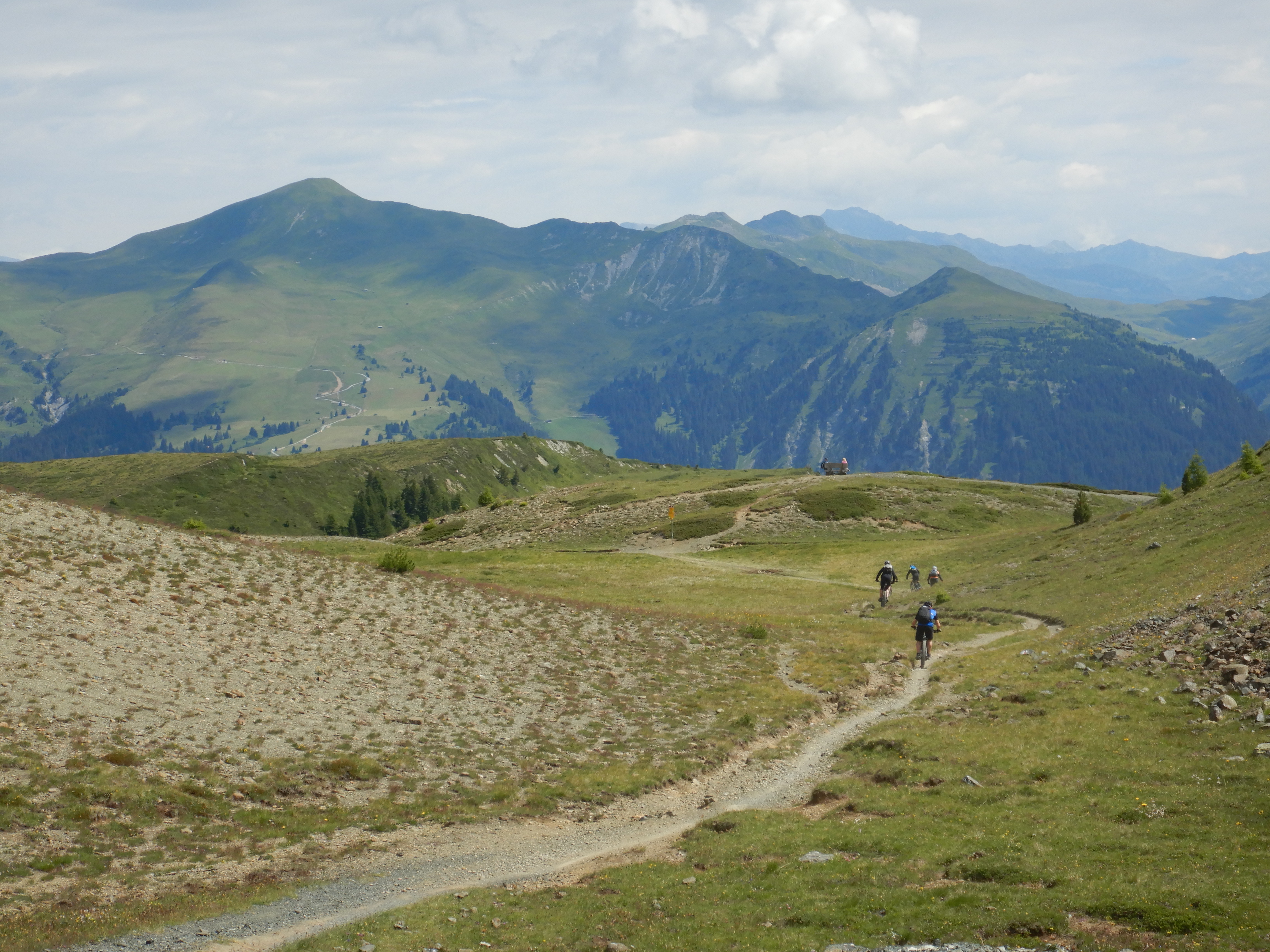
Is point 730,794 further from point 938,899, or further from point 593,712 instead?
point 938,899

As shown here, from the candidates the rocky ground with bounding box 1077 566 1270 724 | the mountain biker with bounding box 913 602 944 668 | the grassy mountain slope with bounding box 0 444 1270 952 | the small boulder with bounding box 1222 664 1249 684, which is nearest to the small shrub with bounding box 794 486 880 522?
the grassy mountain slope with bounding box 0 444 1270 952

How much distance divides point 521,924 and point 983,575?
5969 centimetres

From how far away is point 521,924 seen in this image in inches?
818

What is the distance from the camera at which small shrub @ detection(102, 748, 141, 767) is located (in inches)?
1058

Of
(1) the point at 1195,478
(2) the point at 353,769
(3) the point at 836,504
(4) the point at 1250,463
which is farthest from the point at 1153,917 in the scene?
(3) the point at 836,504

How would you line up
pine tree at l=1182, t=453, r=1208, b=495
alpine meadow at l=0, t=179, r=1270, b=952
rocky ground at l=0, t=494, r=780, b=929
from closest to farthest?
alpine meadow at l=0, t=179, r=1270, b=952 < rocky ground at l=0, t=494, r=780, b=929 < pine tree at l=1182, t=453, r=1208, b=495

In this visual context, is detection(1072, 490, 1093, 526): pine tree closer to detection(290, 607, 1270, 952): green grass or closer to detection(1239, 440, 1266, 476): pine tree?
detection(1239, 440, 1266, 476): pine tree

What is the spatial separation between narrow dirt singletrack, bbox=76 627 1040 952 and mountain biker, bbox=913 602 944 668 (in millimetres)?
11871

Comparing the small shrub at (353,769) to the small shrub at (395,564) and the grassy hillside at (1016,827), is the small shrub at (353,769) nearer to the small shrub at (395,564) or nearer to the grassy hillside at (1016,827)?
the grassy hillside at (1016,827)

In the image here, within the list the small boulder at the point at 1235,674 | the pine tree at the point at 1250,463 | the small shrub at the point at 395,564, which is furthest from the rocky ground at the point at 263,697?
the pine tree at the point at 1250,463

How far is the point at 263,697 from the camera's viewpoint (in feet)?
114

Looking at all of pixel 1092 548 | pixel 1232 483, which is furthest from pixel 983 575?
pixel 1232 483

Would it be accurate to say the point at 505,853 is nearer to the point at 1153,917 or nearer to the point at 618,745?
the point at 618,745

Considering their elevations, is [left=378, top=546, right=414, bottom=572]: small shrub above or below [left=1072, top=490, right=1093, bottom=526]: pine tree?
above
